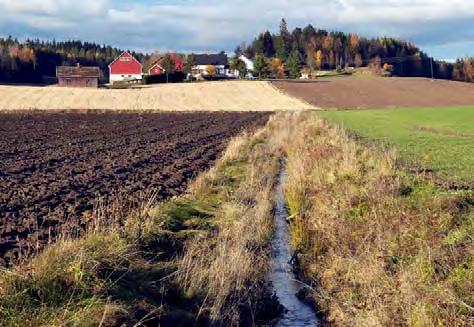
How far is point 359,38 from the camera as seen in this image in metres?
196

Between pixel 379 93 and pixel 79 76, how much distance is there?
48.1 meters

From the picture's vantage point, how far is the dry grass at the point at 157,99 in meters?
75.2

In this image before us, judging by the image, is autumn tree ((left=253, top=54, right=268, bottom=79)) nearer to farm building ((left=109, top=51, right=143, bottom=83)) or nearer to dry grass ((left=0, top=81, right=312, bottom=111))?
farm building ((left=109, top=51, right=143, bottom=83))

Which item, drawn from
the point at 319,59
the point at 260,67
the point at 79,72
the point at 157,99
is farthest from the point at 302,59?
the point at 157,99

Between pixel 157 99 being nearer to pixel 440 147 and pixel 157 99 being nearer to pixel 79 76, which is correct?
pixel 79 76

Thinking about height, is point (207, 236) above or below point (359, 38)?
below

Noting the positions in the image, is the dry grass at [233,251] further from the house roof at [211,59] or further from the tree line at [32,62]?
the house roof at [211,59]

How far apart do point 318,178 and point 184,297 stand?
33.0ft

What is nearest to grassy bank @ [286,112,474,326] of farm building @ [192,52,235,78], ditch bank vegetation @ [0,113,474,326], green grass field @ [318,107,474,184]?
ditch bank vegetation @ [0,113,474,326]

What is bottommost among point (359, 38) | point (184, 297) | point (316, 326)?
point (316, 326)

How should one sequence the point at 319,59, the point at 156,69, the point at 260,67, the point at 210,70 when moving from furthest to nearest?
the point at 319,59, the point at 210,70, the point at 156,69, the point at 260,67

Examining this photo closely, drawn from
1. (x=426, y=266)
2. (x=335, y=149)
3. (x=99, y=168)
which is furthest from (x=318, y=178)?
(x=426, y=266)

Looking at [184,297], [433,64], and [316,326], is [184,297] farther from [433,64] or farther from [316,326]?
[433,64]

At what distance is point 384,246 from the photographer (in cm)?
1131
